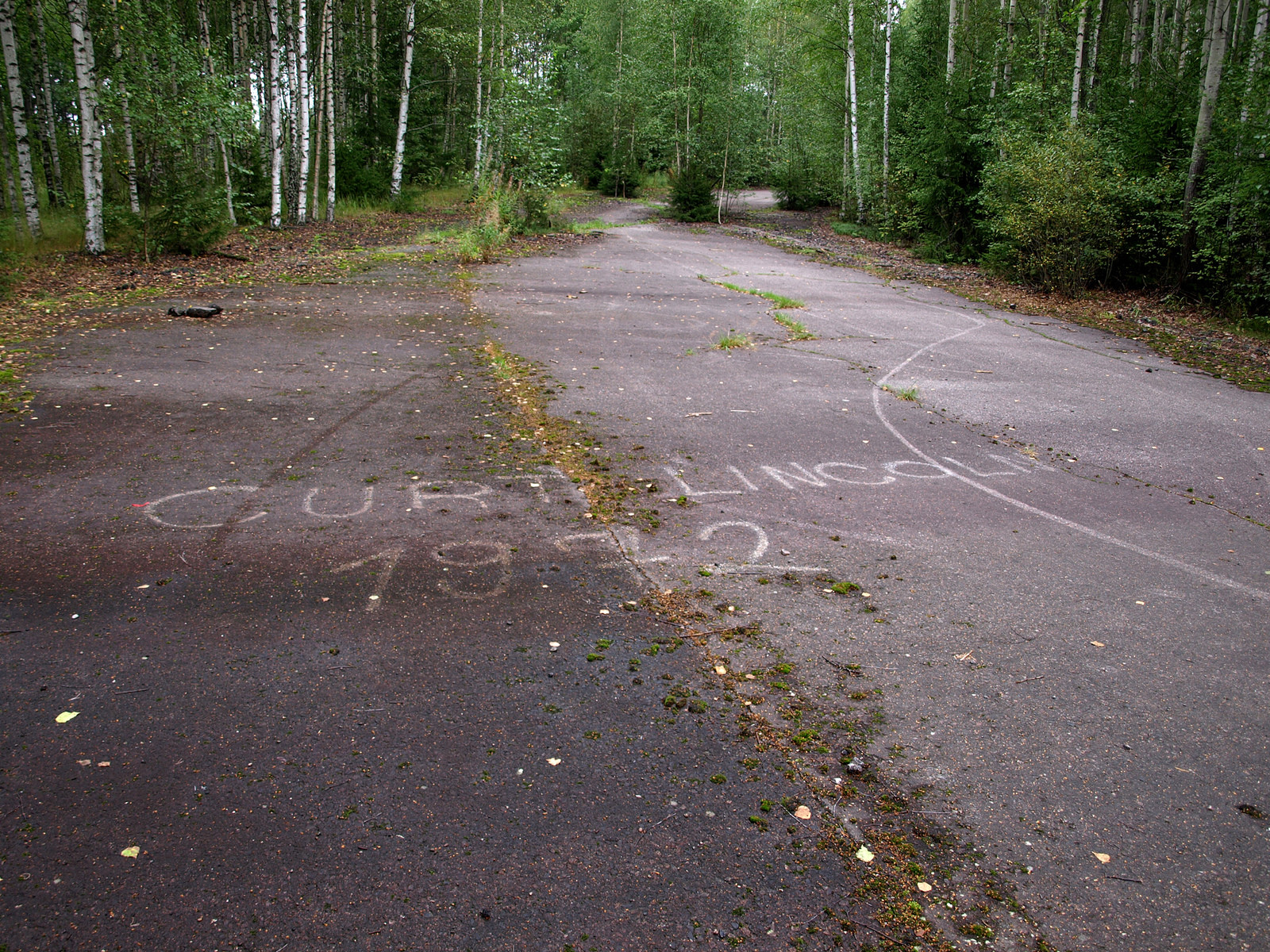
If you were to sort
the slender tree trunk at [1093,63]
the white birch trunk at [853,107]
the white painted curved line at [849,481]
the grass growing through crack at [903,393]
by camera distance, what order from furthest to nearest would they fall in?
the white birch trunk at [853,107] → the slender tree trunk at [1093,63] → the grass growing through crack at [903,393] → the white painted curved line at [849,481]

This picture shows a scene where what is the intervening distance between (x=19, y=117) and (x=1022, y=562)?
16869mm

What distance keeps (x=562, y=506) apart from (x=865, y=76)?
3320 centimetres

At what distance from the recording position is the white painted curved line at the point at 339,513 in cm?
525

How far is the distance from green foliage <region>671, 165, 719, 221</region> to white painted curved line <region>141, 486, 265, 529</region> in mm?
27988

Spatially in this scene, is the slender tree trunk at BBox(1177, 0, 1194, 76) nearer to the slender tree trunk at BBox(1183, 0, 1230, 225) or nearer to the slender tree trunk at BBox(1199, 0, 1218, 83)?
the slender tree trunk at BBox(1199, 0, 1218, 83)

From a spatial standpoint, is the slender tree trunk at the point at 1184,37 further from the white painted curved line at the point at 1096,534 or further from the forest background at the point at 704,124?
the white painted curved line at the point at 1096,534

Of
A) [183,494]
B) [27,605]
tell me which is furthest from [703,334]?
[27,605]

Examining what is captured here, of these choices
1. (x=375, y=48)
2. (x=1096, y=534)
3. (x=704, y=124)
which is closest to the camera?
(x=1096, y=534)

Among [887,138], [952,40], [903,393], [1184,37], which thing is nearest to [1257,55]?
[1184,37]

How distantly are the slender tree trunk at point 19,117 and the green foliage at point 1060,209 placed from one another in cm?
1796

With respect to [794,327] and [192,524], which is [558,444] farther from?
[794,327]

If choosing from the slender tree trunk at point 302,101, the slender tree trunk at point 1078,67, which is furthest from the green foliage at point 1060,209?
the slender tree trunk at point 302,101

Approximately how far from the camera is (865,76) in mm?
32594

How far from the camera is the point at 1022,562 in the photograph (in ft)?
16.6
